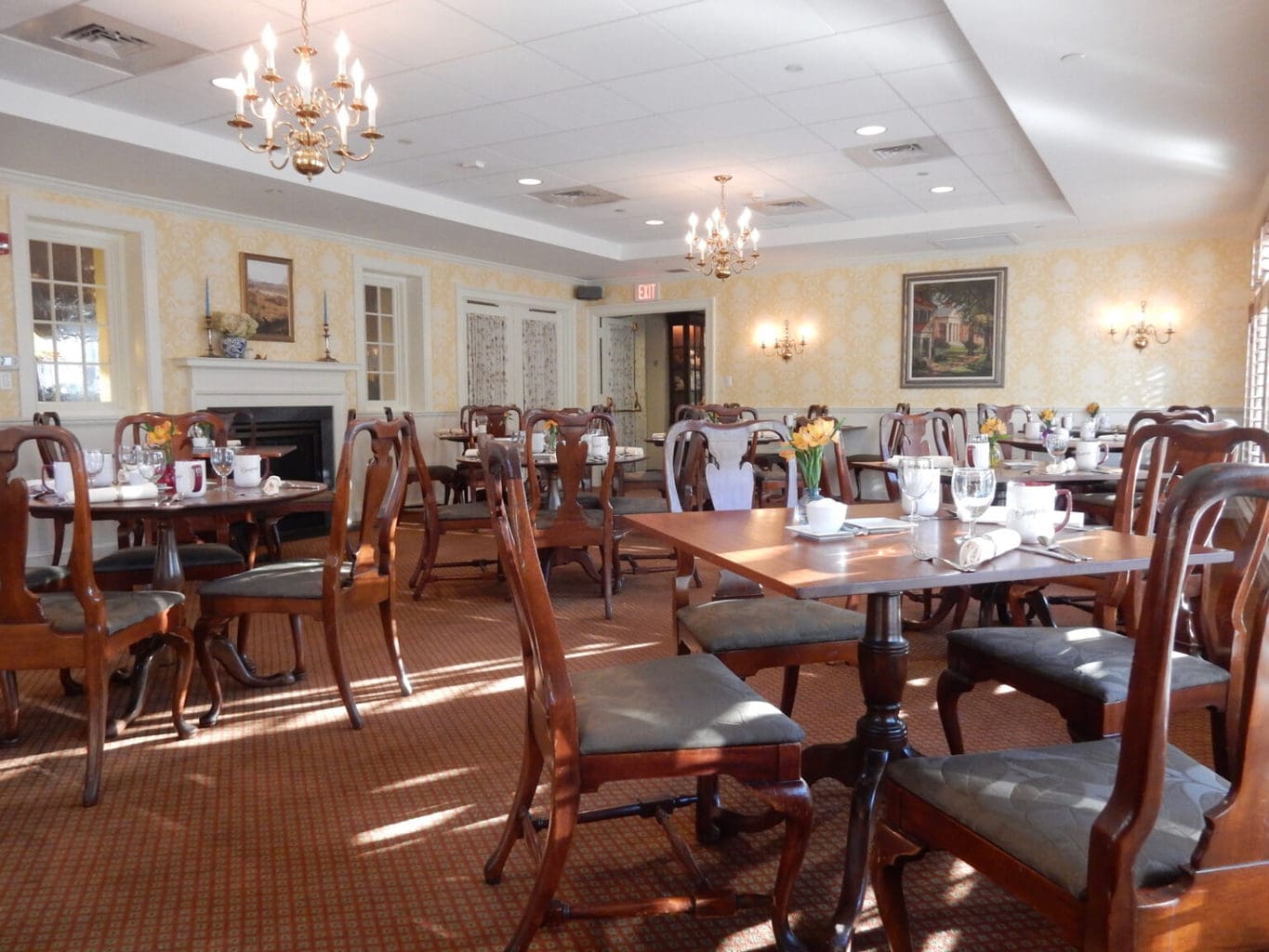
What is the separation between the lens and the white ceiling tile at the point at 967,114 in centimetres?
513

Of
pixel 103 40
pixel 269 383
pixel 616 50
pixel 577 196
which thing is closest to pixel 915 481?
pixel 616 50

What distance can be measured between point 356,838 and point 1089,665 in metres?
1.75

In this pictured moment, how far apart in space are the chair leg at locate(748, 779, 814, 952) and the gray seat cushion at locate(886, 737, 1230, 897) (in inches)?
8.7

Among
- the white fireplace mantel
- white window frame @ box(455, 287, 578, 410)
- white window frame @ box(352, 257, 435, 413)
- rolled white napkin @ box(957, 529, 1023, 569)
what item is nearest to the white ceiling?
white window frame @ box(352, 257, 435, 413)

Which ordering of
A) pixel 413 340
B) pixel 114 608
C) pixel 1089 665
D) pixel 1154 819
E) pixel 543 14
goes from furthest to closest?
pixel 413 340
pixel 543 14
pixel 114 608
pixel 1089 665
pixel 1154 819

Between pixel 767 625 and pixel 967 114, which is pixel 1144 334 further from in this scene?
pixel 767 625

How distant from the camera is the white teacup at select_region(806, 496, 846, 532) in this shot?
2.10 meters

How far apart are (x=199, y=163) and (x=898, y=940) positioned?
19.4ft

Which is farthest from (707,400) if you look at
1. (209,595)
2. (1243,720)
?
(1243,720)

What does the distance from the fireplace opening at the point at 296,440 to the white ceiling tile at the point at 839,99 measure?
4412 millimetres

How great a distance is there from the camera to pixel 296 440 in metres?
7.68

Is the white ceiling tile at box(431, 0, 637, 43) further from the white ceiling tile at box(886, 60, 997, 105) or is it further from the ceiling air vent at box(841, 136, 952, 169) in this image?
the ceiling air vent at box(841, 136, 952, 169)

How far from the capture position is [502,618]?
4.57 m

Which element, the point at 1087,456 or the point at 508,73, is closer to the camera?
the point at 1087,456
